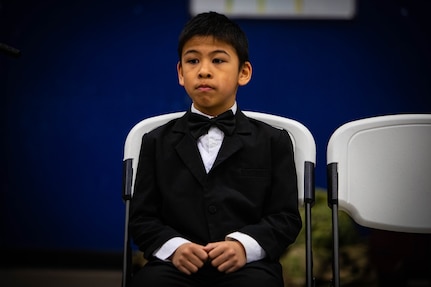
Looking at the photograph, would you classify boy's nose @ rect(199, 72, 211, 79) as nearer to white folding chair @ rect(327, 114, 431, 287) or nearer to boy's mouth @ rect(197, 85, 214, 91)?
boy's mouth @ rect(197, 85, 214, 91)

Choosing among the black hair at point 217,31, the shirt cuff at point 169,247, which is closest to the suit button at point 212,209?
the shirt cuff at point 169,247

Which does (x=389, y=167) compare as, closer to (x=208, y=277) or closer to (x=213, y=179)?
(x=213, y=179)

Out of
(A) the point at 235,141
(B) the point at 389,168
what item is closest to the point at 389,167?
(B) the point at 389,168

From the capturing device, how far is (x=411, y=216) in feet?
5.43

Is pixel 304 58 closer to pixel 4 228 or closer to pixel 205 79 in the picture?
pixel 205 79

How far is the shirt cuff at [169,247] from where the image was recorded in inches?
56.6

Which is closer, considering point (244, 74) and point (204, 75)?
point (204, 75)

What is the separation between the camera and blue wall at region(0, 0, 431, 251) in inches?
136

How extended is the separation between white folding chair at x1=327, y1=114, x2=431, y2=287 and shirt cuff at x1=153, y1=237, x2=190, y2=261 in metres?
0.52

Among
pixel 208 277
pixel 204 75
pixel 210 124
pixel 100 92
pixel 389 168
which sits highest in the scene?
pixel 100 92

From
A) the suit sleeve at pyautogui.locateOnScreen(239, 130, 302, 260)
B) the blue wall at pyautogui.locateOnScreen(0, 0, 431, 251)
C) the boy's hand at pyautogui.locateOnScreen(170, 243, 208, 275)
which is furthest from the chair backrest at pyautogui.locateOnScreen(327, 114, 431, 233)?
the blue wall at pyautogui.locateOnScreen(0, 0, 431, 251)

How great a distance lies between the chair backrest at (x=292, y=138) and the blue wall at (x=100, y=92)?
68.9 inches

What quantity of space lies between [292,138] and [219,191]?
1.07ft

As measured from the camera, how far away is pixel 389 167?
5.47 feet
